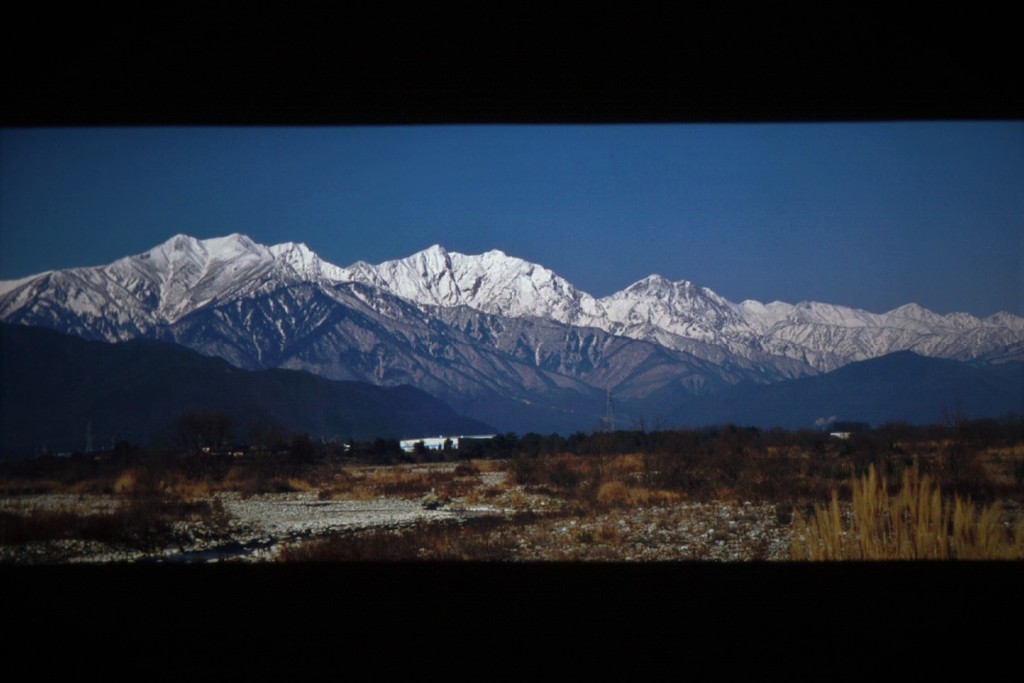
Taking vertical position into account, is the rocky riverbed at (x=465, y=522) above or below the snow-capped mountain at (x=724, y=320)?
below

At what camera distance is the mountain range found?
53.3ft

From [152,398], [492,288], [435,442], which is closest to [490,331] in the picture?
[492,288]

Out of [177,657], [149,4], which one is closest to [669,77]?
[149,4]

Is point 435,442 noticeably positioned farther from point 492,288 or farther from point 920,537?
point 492,288

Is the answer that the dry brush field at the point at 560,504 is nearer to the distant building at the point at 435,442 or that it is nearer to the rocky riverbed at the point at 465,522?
the rocky riverbed at the point at 465,522

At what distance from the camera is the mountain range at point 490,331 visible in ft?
53.3

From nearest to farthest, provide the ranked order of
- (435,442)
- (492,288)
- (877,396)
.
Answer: (877,396) → (435,442) → (492,288)

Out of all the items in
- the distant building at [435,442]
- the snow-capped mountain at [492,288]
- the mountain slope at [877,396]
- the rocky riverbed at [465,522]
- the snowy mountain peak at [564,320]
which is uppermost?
the snow-capped mountain at [492,288]

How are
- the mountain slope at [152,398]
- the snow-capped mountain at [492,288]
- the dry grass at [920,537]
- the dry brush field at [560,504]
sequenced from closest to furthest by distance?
the dry grass at [920,537]
the dry brush field at [560,504]
the mountain slope at [152,398]
the snow-capped mountain at [492,288]

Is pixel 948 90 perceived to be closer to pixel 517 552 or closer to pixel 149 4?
pixel 149 4

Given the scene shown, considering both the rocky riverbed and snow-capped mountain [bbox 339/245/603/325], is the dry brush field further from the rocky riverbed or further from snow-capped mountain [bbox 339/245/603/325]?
snow-capped mountain [bbox 339/245/603/325]

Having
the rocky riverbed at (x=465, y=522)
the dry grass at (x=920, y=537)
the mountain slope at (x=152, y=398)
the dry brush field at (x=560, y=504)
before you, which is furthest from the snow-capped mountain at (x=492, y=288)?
the dry grass at (x=920, y=537)

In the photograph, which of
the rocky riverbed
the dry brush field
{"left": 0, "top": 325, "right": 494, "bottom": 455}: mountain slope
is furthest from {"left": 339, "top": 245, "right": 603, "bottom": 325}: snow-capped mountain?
the rocky riverbed

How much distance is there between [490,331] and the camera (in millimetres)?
74188
